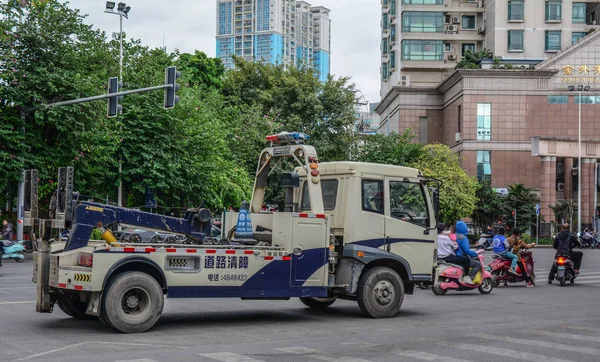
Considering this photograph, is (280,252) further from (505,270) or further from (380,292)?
(505,270)

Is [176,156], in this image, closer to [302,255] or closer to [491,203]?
[302,255]

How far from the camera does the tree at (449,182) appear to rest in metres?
52.0

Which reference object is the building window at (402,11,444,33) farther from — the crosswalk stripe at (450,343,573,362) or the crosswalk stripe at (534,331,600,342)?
the crosswalk stripe at (450,343,573,362)

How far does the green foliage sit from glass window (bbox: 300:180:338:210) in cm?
5397

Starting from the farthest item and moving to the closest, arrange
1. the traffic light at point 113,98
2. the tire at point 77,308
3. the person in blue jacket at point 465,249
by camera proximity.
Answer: the traffic light at point 113,98 < the person in blue jacket at point 465,249 < the tire at point 77,308

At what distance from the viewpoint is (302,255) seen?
1245 cm

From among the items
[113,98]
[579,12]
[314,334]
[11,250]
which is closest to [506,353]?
[314,334]

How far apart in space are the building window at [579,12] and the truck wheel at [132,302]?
218 feet

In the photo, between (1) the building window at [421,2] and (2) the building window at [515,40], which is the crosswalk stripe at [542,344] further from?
(1) the building window at [421,2]

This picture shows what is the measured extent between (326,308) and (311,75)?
116 feet

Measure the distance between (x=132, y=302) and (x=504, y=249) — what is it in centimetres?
1267

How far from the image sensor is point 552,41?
2746 inches

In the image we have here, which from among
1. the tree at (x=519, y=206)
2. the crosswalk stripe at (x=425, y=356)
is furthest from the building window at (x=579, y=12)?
the crosswalk stripe at (x=425, y=356)

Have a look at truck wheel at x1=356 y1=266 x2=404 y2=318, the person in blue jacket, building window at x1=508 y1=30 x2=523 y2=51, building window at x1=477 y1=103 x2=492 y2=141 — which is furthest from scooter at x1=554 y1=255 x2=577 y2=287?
building window at x1=508 y1=30 x2=523 y2=51
